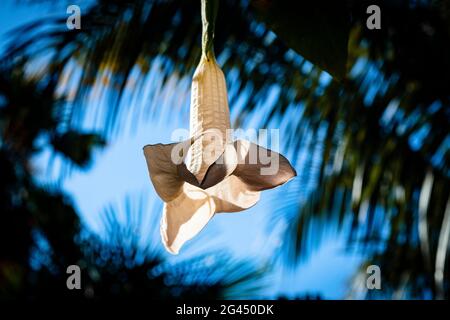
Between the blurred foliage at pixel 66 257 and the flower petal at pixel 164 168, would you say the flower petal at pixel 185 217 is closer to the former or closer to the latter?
the flower petal at pixel 164 168

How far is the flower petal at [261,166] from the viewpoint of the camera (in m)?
0.24

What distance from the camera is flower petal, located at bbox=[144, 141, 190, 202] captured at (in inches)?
10.2

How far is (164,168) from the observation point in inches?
10.2

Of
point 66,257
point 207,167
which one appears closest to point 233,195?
point 207,167

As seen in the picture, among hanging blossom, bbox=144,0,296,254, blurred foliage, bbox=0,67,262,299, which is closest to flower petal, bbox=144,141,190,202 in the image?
hanging blossom, bbox=144,0,296,254

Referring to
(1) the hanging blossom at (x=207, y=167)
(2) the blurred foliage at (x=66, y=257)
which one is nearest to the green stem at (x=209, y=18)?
(1) the hanging blossom at (x=207, y=167)

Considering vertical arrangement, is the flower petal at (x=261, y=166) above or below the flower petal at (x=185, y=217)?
above

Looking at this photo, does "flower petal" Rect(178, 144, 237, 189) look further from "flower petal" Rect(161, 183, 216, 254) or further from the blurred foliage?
the blurred foliage

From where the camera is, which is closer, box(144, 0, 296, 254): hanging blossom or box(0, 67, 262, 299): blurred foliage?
box(144, 0, 296, 254): hanging blossom

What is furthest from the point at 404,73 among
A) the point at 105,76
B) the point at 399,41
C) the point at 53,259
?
the point at 53,259

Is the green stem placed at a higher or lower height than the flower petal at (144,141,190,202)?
higher

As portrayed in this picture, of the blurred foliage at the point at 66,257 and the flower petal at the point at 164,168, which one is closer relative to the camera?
the flower petal at the point at 164,168

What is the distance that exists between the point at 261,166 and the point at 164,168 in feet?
0.13

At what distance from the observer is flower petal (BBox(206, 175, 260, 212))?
0.89 ft
